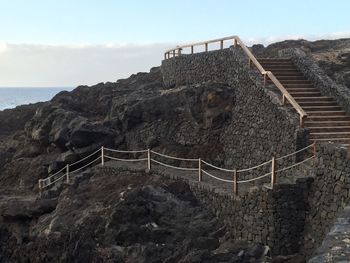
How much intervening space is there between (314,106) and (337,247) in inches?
430

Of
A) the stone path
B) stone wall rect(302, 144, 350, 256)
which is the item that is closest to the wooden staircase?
stone wall rect(302, 144, 350, 256)

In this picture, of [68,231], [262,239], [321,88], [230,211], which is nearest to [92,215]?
[68,231]

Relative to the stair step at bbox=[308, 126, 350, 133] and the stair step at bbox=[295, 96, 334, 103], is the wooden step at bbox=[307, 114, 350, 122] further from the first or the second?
the stair step at bbox=[295, 96, 334, 103]

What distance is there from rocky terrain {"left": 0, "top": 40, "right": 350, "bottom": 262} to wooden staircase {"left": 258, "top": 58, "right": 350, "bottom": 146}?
2.48 metres

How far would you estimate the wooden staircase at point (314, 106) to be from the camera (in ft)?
49.9

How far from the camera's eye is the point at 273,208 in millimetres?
12758

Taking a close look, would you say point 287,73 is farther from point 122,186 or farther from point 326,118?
point 122,186

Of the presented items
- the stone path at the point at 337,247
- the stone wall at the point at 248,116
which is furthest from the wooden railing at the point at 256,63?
the stone path at the point at 337,247

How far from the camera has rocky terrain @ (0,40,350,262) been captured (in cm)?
1415

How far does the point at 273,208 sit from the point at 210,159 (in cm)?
666

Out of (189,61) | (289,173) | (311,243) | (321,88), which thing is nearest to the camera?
(311,243)

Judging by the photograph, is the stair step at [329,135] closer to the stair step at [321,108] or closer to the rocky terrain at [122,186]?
the stair step at [321,108]

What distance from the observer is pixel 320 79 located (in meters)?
18.3

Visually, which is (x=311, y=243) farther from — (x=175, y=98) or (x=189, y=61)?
(x=189, y=61)
